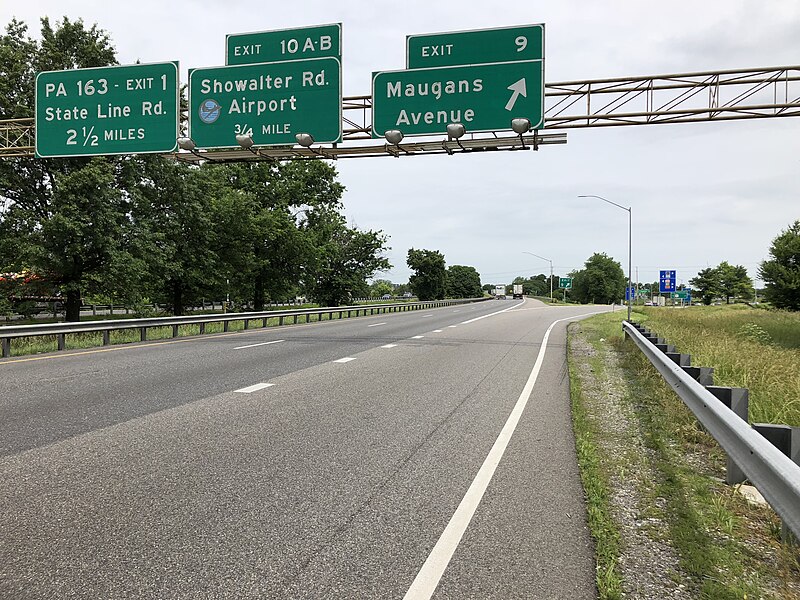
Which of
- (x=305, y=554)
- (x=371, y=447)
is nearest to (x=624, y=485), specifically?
(x=371, y=447)

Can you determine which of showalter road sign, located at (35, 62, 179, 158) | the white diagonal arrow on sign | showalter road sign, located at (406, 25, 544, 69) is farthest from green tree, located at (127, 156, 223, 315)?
the white diagonal arrow on sign

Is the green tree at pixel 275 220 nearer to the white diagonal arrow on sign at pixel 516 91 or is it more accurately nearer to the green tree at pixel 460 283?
the white diagonal arrow on sign at pixel 516 91

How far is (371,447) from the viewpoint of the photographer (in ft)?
19.0

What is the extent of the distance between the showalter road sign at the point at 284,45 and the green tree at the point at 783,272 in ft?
163

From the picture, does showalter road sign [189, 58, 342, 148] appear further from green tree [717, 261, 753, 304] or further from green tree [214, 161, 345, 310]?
green tree [717, 261, 753, 304]

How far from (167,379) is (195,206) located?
24.6 metres

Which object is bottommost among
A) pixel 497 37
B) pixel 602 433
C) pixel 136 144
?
pixel 602 433

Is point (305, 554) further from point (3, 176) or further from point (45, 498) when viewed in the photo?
point (3, 176)

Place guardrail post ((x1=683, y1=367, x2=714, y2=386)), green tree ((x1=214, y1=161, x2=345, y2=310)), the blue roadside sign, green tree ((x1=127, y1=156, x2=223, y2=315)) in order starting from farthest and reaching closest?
the blue roadside sign → green tree ((x1=214, y1=161, x2=345, y2=310)) → green tree ((x1=127, y1=156, x2=223, y2=315)) → guardrail post ((x1=683, y1=367, x2=714, y2=386))

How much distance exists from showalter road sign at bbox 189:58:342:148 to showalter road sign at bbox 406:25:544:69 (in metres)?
2.40

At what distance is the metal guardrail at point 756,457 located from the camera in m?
2.81

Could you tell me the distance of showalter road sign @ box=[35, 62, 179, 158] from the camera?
1678 cm

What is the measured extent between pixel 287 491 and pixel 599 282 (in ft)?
564

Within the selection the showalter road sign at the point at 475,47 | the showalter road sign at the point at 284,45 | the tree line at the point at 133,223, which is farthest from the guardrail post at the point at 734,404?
the tree line at the point at 133,223
